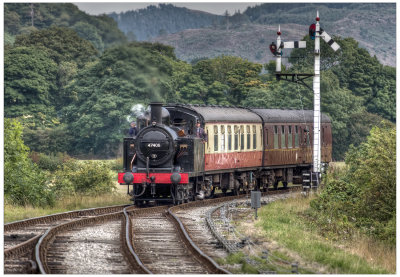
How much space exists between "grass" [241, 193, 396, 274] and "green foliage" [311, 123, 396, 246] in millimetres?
696

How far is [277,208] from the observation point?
2428 centimetres

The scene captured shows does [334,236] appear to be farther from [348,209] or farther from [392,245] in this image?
[348,209]

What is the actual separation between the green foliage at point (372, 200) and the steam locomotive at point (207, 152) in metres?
4.36

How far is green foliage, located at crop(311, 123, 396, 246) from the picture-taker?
69.0 feet

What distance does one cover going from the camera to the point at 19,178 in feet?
85.1

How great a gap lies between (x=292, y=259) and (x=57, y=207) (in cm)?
1273

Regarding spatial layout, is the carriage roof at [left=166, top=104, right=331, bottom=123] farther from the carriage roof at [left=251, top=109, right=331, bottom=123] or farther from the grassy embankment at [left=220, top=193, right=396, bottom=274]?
the grassy embankment at [left=220, top=193, right=396, bottom=274]

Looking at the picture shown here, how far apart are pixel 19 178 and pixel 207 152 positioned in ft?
20.5

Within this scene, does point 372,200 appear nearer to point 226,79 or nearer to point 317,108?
point 317,108

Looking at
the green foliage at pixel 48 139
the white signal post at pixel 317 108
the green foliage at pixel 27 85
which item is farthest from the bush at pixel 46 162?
the white signal post at pixel 317 108

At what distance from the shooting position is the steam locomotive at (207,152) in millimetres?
24500

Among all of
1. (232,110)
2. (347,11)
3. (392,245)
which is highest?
(347,11)

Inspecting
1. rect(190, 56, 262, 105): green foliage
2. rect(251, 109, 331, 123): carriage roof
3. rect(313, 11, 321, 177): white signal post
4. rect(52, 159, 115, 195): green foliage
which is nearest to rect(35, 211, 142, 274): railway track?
rect(313, 11, 321, 177): white signal post

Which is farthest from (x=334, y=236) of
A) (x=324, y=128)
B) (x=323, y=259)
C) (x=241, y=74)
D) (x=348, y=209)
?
(x=241, y=74)
